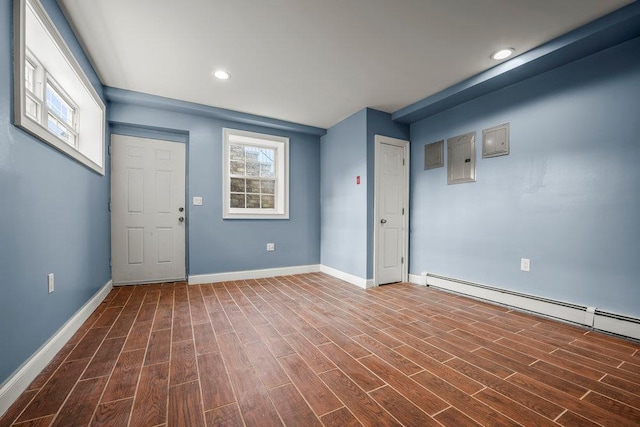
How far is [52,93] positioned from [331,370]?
10.7 feet

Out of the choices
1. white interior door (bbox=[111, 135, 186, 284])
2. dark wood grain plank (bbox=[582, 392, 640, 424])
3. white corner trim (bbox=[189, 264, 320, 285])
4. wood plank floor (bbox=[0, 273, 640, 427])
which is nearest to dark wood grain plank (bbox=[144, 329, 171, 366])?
wood plank floor (bbox=[0, 273, 640, 427])

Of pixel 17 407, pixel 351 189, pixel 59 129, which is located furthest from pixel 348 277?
pixel 59 129

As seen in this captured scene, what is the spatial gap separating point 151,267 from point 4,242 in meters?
2.64

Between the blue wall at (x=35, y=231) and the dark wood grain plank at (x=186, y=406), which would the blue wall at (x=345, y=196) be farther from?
the blue wall at (x=35, y=231)

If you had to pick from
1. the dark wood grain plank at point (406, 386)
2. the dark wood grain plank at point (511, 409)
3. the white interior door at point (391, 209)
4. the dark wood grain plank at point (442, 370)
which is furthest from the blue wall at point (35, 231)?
the white interior door at point (391, 209)

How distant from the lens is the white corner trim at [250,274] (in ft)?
12.6

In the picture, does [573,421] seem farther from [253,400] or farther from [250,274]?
[250,274]

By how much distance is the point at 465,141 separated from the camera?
3312 millimetres

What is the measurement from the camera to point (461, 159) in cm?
336

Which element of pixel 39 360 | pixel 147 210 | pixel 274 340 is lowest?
pixel 274 340

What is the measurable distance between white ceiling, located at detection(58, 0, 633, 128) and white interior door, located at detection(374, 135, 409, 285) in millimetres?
871

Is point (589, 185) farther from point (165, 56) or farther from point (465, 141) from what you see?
point (165, 56)

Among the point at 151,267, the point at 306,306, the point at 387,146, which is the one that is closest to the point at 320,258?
the point at 306,306

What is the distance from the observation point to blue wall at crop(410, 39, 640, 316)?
2.18 metres
